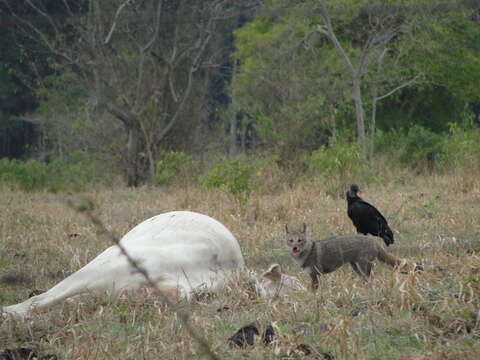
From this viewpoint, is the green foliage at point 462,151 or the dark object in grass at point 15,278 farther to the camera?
the green foliage at point 462,151

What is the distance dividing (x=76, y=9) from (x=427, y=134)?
1474 centimetres

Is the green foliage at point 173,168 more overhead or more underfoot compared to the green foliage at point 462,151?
more underfoot

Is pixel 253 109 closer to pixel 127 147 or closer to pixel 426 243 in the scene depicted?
pixel 127 147

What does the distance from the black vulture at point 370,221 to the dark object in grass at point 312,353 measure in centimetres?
337

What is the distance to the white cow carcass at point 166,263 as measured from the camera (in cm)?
472

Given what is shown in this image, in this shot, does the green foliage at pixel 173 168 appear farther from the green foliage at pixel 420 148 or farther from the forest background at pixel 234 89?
the green foliage at pixel 420 148

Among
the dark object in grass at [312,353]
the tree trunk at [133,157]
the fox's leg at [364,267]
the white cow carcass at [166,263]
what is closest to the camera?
the dark object in grass at [312,353]

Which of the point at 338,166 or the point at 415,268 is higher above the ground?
the point at 415,268

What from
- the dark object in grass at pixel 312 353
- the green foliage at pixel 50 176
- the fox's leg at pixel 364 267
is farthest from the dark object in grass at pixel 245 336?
the green foliage at pixel 50 176

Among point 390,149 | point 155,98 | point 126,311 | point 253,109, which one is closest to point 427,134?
point 390,149

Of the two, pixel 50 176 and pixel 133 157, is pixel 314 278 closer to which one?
pixel 133 157

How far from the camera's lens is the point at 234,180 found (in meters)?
10.1

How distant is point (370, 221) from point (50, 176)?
11.2 m

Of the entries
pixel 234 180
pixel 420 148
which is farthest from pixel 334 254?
pixel 420 148
